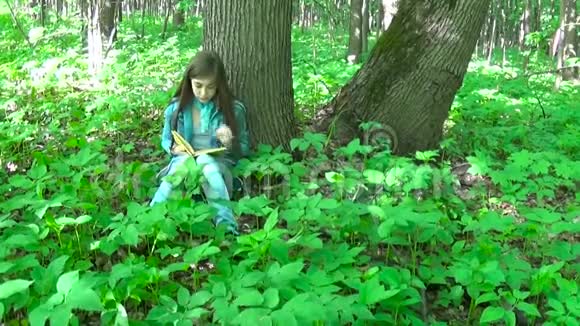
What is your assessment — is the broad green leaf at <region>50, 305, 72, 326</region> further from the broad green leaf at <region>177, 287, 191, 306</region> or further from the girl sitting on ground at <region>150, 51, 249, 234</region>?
the girl sitting on ground at <region>150, 51, 249, 234</region>

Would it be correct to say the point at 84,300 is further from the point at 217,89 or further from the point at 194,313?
the point at 217,89

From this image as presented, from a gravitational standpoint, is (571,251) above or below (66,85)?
below

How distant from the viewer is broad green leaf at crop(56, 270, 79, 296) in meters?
2.24

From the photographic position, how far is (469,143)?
5.60 metres

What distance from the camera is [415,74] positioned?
→ 4.92m

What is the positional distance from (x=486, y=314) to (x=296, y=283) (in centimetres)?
88

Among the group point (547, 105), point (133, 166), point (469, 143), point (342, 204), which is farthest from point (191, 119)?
point (547, 105)

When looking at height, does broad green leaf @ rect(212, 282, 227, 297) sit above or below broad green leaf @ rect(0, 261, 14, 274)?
below

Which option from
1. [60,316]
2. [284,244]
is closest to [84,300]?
[60,316]

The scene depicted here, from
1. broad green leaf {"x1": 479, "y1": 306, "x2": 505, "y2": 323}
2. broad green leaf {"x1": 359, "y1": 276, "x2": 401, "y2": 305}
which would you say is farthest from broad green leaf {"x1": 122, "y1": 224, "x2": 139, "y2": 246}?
broad green leaf {"x1": 479, "y1": 306, "x2": 505, "y2": 323}

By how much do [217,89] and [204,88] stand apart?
0.37 feet

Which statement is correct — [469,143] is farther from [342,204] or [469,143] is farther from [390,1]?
[390,1]

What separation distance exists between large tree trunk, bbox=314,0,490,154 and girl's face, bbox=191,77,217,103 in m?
1.37

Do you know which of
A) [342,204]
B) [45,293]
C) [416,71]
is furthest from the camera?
[416,71]
